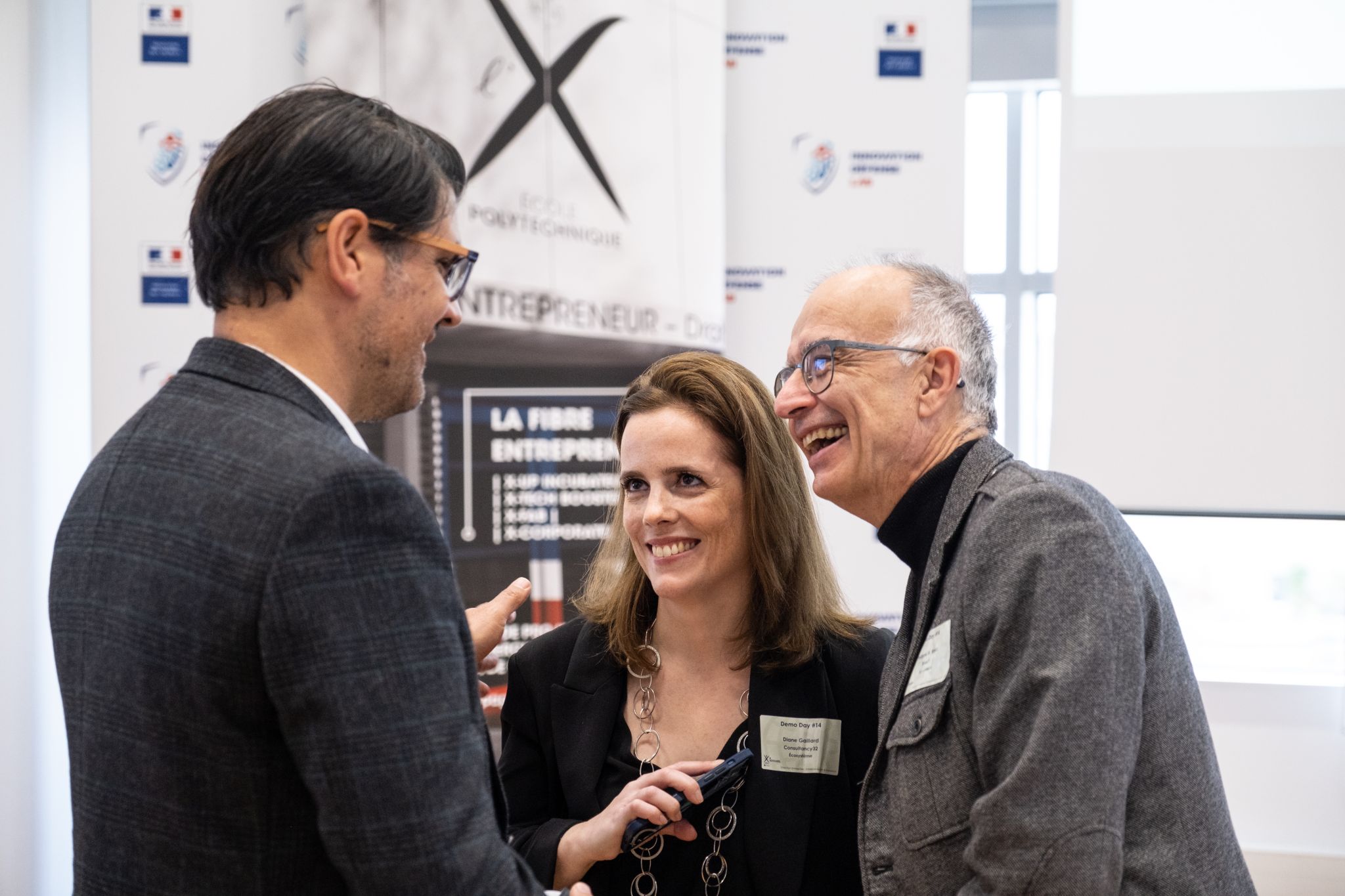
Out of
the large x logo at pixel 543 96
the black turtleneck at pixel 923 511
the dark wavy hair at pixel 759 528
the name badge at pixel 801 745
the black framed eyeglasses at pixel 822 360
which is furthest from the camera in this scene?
the large x logo at pixel 543 96

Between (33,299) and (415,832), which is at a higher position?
(33,299)

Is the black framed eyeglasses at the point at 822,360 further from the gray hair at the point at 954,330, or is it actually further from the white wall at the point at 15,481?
the white wall at the point at 15,481

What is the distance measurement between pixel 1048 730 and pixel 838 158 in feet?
10.7

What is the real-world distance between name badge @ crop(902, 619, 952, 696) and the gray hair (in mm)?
424

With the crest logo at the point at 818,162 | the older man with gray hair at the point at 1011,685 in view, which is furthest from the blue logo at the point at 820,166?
the older man with gray hair at the point at 1011,685

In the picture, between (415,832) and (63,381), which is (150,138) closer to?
(63,381)

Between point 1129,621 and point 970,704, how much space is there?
0.74 ft

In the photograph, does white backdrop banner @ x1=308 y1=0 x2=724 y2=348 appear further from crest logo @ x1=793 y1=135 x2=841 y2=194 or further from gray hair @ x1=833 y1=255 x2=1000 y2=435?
gray hair @ x1=833 y1=255 x2=1000 y2=435

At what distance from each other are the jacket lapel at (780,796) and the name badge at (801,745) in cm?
1

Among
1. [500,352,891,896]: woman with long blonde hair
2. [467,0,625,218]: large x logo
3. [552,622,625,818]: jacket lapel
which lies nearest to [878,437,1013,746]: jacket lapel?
[500,352,891,896]: woman with long blonde hair

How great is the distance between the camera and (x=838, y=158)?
4105 millimetres

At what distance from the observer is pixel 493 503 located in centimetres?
380

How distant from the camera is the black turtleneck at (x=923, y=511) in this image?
1.59 m

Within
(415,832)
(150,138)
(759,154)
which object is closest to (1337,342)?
(759,154)
